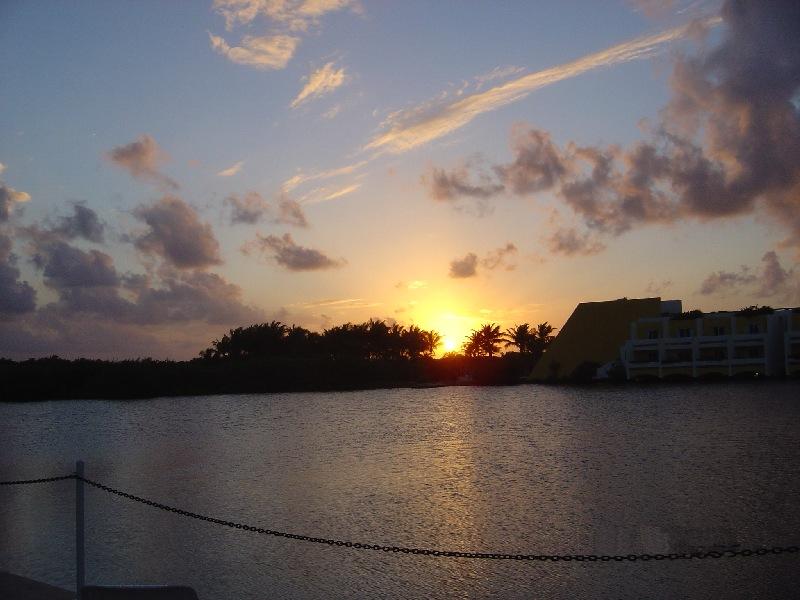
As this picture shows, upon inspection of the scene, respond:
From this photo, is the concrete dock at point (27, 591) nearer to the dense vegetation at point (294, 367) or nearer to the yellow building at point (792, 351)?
the yellow building at point (792, 351)

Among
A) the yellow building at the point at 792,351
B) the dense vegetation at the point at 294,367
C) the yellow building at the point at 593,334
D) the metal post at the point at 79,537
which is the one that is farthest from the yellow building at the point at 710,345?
the metal post at the point at 79,537

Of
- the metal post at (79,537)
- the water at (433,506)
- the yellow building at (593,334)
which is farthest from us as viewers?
the yellow building at (593,334)

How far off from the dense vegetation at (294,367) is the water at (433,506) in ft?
166

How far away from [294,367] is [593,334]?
35.0m

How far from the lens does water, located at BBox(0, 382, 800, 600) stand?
949 cm

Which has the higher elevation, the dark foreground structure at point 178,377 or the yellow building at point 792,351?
the yellow building at point 792,351

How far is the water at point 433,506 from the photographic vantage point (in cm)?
949

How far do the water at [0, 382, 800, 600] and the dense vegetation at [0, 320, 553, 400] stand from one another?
50.5 m

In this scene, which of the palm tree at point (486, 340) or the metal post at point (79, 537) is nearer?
the metal post at point (79, 537)

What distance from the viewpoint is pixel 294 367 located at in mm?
86500

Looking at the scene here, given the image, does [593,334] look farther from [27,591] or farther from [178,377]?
[27,591]

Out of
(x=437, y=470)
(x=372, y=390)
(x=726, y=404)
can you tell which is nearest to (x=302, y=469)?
(x=437, y=470)

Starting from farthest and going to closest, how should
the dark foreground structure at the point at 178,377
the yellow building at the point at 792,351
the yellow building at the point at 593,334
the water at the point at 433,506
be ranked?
1. the dark foreground structure at the point at 178,377
2. the yellow building at the point at 593,334
3. the yellow building at the point at 792,351
4. the water at the point at 433,506

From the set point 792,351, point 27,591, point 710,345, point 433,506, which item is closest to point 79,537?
point 27,591
